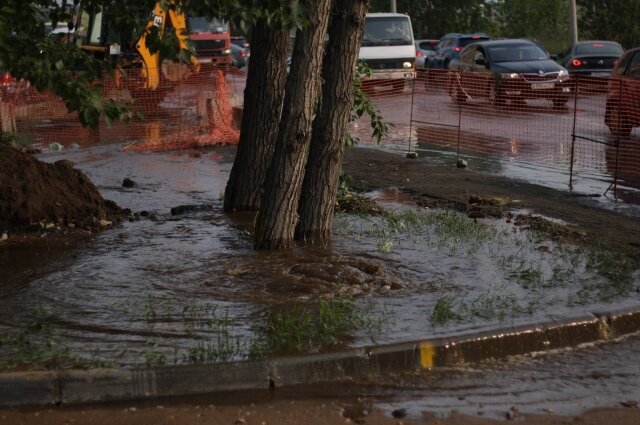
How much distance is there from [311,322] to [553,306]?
177 centimetres

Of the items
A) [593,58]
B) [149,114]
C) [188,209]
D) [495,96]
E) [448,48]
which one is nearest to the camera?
[188,209]

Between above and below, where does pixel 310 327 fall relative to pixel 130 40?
below

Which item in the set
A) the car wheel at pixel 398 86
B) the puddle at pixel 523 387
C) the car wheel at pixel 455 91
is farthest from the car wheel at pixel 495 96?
the puddle at pixel 523 387

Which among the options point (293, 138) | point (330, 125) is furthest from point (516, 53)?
point (293, 138)

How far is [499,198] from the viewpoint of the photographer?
12.4m

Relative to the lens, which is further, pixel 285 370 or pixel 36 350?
pixel 36 350

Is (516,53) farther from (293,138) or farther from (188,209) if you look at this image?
(293,138)

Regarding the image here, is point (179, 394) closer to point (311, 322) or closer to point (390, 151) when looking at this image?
point (311, 322)

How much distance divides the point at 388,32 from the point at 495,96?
1097 centimetres

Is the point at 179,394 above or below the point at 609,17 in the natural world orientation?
below

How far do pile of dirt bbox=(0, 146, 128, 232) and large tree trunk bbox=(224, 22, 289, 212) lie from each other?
1.35 meters

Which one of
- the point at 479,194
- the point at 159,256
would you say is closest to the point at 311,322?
the point at 159,256

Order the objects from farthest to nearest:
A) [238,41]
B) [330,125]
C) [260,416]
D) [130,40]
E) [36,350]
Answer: [238,41] → [330,125] → [130,40] → [36,350] → [260,416]

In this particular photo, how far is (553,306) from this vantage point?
755 cm
